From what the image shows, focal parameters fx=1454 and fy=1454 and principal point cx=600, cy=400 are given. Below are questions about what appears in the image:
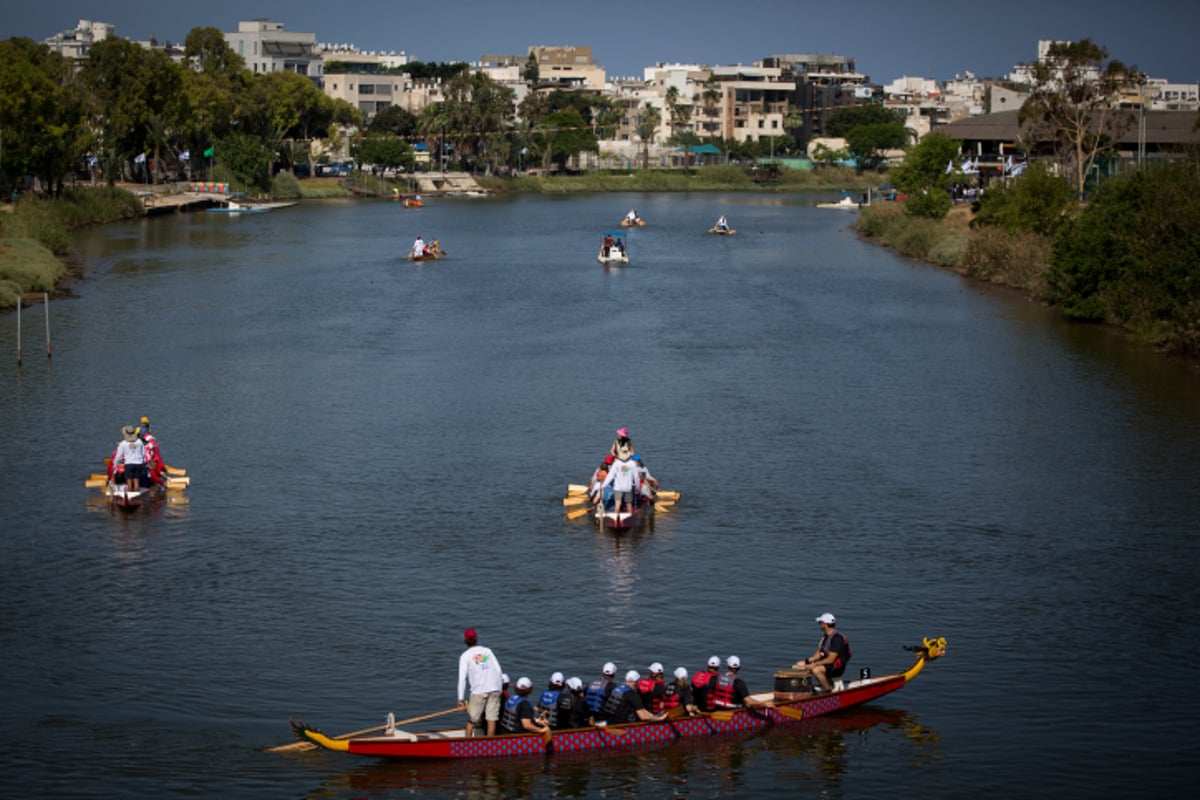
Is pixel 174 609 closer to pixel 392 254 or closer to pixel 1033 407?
pixel 1033 407

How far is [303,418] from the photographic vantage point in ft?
148

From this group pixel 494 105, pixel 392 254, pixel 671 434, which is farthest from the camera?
pixel 494 105

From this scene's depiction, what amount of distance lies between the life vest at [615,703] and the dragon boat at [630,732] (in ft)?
0.56

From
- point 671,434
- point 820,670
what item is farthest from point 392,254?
point 820,670

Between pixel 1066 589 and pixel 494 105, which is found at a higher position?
pixel 494 105

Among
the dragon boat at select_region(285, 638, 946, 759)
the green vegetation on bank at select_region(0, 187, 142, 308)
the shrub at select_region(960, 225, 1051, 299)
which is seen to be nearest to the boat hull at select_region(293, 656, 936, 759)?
the dragon boat at select_region(285, 638, 946, 759)

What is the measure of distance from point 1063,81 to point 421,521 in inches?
3073

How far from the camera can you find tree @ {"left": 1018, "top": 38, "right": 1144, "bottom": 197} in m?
94.1

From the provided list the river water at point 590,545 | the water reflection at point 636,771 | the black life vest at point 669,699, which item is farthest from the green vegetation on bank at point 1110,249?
the black life vest at point 669,699

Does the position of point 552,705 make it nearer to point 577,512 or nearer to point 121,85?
point 577,512

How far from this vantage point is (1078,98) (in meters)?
94.5

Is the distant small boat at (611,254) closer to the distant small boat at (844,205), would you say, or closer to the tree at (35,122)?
the tree at (35,122)

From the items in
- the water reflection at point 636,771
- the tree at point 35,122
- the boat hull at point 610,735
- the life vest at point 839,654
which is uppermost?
the tree at point 35,122

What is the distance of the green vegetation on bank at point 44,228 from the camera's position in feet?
222
